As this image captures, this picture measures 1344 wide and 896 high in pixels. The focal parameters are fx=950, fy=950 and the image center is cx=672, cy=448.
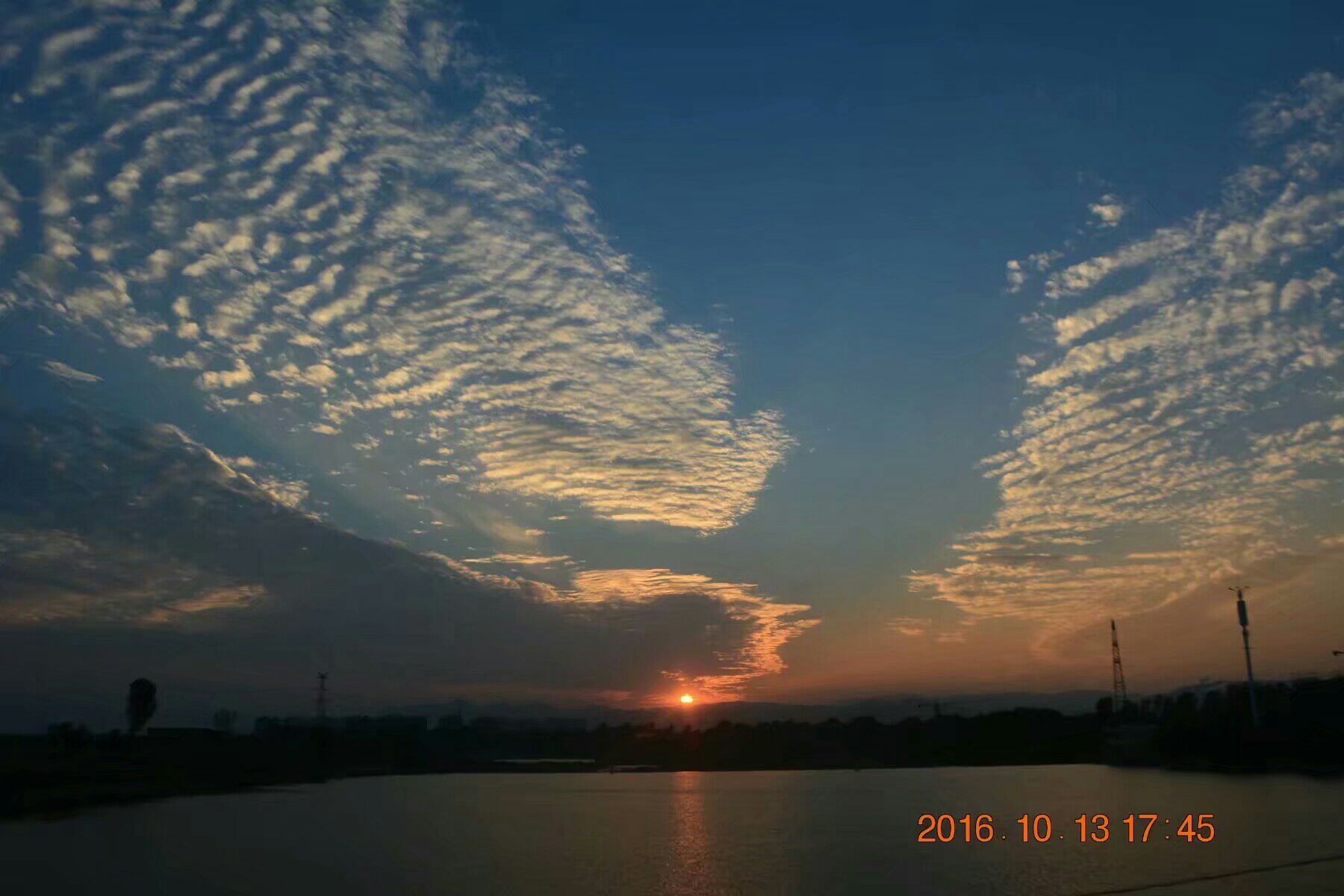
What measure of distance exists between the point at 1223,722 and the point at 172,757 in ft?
549

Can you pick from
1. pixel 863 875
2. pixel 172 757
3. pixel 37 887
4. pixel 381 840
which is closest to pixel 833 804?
pixel 381 840

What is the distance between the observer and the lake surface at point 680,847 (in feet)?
152

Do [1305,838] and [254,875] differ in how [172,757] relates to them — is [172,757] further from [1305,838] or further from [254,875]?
[1305,838]

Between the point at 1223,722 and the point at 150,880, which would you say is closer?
the point at 150,880

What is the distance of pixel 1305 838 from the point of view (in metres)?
56.9

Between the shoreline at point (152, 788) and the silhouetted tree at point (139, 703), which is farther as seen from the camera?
the silhouetted tree at point (139, 703)
